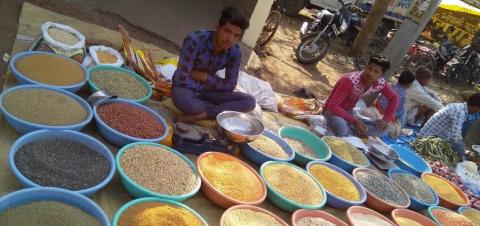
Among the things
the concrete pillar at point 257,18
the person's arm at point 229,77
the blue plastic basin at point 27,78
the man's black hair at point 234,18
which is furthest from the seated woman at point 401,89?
the blue plastic basin at point 27,78

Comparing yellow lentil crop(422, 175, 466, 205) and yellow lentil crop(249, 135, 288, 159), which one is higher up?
yellow lentil crop(422, 175, 466, 205)

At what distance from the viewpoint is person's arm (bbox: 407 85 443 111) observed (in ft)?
16.3

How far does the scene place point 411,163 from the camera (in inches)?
151

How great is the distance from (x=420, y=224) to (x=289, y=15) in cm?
765

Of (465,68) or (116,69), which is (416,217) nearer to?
(116,69)

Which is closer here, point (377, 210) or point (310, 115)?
point (377, 210)

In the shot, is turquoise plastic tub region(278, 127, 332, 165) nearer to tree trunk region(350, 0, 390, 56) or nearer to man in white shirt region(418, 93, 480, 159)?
man in white shirt region(418, 93, 480, 159)

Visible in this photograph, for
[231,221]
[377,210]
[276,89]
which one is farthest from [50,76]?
[276,89]

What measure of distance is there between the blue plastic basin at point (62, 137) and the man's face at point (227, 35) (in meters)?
1.10

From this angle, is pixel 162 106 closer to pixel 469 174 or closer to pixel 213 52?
pixel 213 52

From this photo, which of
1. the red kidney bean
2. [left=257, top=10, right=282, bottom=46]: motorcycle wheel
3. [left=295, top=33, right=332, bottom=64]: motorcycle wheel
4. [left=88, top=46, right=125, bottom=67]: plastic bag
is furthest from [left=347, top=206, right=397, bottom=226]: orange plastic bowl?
[left=295, top=33, right=332, bottom=64]: motorcycle wheel

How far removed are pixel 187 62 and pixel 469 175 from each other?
321cm

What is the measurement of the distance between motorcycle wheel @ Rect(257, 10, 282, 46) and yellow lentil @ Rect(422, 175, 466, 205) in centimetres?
377

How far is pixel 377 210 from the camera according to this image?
109 inches
